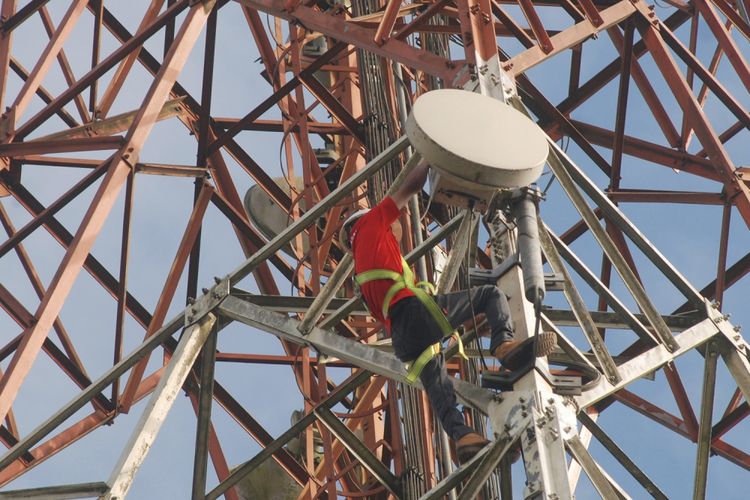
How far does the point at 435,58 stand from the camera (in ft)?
41.6

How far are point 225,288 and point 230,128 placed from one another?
6.21m

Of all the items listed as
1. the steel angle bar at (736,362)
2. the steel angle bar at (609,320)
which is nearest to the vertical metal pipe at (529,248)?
the steel angle bar at (609,320)

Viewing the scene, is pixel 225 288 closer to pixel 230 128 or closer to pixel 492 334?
pixel 492 334

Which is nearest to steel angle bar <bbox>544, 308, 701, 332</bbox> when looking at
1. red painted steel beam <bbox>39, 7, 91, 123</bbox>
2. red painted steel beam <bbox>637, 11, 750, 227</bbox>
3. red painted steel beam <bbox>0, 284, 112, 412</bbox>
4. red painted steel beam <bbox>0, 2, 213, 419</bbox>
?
red painted steel beam <bbox>637, 11, 750, 227</bbox>

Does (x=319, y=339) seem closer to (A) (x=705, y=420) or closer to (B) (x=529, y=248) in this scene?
(B) (x=529, y=248)

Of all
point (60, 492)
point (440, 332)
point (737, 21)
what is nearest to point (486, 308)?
point (440, 332)

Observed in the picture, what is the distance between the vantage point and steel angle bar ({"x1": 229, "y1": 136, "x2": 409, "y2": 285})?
11.2 meters

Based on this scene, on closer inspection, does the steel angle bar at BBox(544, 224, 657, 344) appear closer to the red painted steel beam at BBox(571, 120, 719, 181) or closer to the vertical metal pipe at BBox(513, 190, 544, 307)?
the vertical metal pipe at BBox(513, 190, 544, 307)

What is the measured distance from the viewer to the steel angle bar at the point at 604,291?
11.1 metres

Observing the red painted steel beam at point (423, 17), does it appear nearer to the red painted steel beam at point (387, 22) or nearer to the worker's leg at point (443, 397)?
the red painted steel beam at point (387, 22)

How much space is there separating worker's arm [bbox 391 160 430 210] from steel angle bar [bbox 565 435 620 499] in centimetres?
228

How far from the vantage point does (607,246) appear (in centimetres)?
1104

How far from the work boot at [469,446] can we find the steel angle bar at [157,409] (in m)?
2.12

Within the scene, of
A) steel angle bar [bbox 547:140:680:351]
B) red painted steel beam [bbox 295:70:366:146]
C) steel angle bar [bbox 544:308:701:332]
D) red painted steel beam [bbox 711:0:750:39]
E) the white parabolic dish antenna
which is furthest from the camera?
red painted steel beam [bbox 711:0:750:39]
